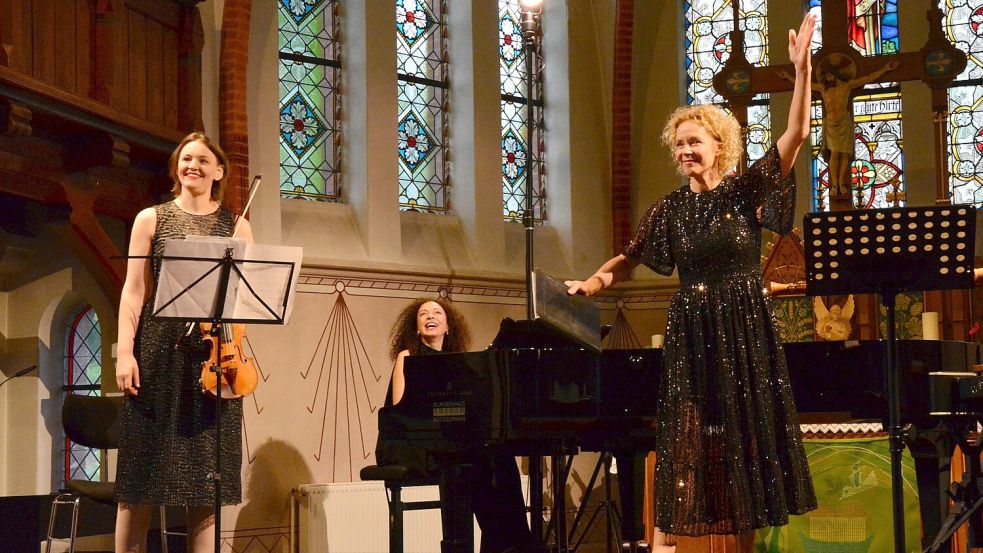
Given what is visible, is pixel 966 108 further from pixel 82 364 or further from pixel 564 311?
pixel 82 364

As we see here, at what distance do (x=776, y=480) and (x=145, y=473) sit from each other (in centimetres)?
227

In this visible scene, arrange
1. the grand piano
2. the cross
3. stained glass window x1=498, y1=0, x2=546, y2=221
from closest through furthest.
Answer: the grand piano < the cross < stained glass window x1=498, y1=0, x2=546, y2=221

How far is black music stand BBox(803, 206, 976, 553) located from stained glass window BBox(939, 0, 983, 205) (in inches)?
235

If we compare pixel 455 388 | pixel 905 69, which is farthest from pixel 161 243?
pixel 905 69

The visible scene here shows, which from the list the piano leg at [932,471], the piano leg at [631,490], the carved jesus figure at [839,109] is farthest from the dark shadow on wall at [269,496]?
the piano leg at [932,471]

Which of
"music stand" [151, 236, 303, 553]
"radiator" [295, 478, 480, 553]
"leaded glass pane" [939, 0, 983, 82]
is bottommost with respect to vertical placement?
"radiator" [295, 478, 480, 553]

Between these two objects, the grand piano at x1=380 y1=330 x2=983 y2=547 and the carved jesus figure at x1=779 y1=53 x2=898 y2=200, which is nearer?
the grand piano at x1=380 y1=330 x2=983 y2=547

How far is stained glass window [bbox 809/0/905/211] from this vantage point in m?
10.3

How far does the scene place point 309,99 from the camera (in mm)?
9719

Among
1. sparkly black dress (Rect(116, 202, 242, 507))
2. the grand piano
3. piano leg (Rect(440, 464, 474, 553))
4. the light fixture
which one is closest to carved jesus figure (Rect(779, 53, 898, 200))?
the light fixture

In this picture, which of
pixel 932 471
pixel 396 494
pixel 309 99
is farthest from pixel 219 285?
pixel 309 99

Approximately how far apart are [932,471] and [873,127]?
5536mm

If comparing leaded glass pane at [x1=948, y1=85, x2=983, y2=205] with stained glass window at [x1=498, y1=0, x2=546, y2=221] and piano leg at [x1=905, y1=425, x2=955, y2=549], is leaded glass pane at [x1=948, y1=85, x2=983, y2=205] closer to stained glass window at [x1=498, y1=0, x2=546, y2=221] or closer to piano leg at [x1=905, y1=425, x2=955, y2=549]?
stained glass window at [x1=498, y1=0, x2=546, y2=221]

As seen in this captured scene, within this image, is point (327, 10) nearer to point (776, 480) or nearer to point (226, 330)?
point (226, 330)
